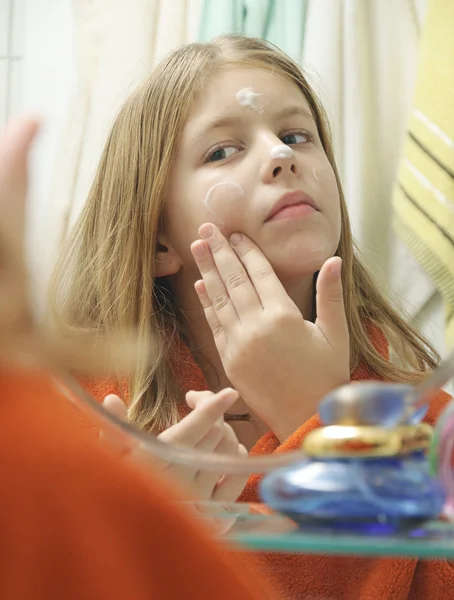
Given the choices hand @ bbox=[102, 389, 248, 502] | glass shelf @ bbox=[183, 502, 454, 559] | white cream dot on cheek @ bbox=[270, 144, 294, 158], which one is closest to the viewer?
glass shelf @ bbox=[183, 502, 454, 559]

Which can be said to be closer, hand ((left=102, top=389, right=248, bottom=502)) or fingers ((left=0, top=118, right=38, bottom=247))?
fingers ((left=0, top=118, right=38, bottom=247))

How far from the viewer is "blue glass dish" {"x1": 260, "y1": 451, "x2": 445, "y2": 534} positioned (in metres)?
0.30

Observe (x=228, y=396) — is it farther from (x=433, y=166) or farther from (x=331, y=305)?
(x=433, y=166)

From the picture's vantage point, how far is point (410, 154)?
0.53 metres

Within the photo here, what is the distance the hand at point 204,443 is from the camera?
1.30 feet

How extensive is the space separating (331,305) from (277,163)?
11 centimetres

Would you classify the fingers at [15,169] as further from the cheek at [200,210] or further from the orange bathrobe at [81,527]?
the cheek at [200,210]

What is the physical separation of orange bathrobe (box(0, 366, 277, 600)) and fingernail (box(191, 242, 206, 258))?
0.33m

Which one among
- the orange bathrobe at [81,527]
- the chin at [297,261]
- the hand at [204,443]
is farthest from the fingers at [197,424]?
the orange bathrobe at [81,527]

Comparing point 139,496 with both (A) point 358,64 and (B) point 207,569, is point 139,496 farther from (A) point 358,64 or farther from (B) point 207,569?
(A) point 358,64

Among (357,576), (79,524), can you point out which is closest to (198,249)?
(357,576)

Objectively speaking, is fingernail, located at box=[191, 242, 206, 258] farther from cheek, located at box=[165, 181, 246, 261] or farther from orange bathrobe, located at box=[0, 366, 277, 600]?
orange bathrobe, located at box=[0, 366, 277, 600]

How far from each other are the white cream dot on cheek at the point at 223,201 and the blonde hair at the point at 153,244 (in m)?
0.04

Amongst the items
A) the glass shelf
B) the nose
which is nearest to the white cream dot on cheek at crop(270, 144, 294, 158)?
the nose
